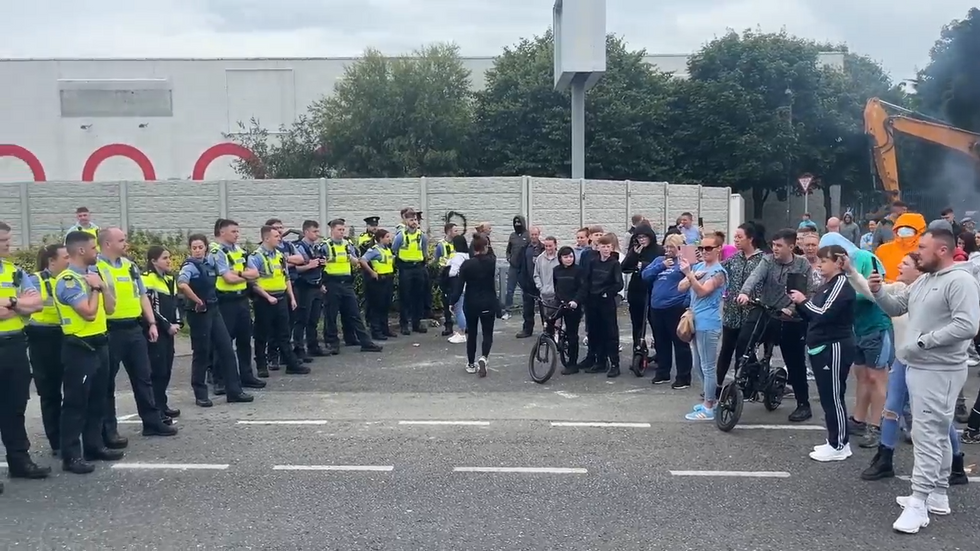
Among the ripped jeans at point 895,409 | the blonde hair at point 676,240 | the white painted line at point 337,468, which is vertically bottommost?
the white painted line at point 337,468

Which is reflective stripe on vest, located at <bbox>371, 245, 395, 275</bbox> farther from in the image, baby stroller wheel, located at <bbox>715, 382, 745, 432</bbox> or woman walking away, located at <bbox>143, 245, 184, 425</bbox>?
baby stroller wheel, located at <bbox>715, 382, 745, 432</bbox>

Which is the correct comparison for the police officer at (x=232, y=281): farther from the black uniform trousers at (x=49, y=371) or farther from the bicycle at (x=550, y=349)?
the bicycle at (x=550, y=349)

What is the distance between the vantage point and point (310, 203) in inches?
733

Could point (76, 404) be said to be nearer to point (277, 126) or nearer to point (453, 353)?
point (453, 353)

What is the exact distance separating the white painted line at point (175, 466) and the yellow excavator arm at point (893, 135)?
873 inches

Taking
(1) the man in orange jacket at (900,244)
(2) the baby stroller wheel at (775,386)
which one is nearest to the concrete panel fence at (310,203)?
(1) the man in orange jacket at (900,244)

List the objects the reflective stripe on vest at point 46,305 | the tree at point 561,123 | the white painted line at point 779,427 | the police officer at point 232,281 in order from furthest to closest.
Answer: the tree at point 561,123, the police officer at point 232,281, the white painted line at point 779,427, the reflective stripe on vest at point 46,305

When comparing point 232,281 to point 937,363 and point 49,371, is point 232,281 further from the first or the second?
point 937,363

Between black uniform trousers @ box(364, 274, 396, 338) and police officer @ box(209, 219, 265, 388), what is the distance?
150 inches

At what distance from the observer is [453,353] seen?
13078mm

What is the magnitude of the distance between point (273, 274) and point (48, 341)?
369cm

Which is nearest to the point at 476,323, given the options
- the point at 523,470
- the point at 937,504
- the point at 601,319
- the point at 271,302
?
the point at 601,319

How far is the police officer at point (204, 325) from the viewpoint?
376 inches

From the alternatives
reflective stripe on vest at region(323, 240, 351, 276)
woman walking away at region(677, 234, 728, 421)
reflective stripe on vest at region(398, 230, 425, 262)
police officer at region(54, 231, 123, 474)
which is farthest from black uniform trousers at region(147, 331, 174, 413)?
reflective stripe on vest at region(398, 230, 425, 262)
